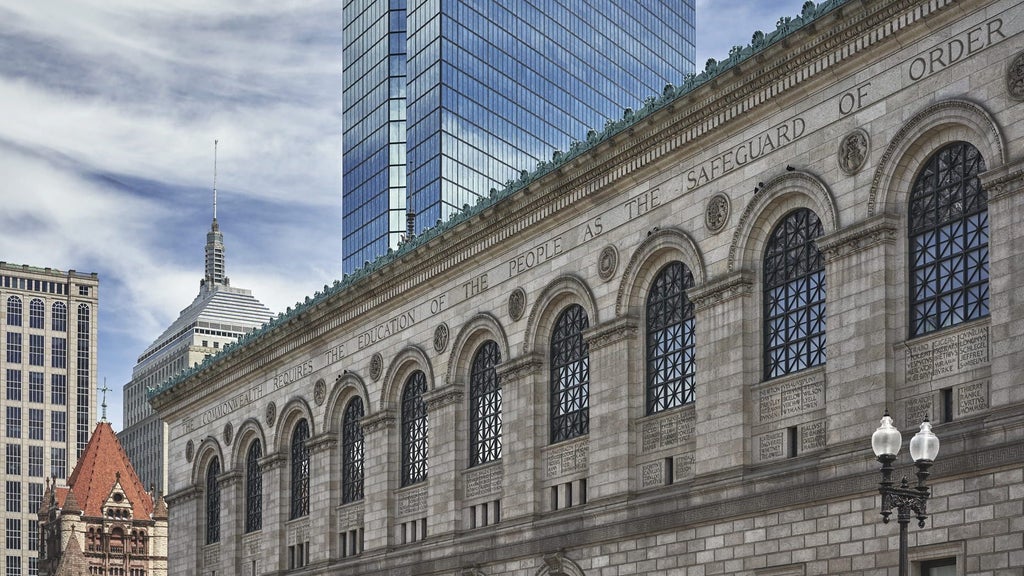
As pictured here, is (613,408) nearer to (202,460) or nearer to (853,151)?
(853,151)

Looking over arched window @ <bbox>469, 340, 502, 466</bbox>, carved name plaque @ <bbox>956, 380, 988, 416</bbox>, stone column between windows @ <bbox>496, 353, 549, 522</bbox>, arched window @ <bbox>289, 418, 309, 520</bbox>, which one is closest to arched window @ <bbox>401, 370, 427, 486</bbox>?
arched window @ <bbox>469, 340, 502, 466</bbox>

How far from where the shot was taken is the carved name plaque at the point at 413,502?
55625 mm

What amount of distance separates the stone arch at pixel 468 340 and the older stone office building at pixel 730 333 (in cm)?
8

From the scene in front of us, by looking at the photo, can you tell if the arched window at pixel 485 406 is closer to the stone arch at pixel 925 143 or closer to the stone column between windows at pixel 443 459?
the stone column between windows at pixel 443 459

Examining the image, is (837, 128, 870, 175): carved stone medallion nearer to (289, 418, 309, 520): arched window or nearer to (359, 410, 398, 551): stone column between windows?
(359, 410, 398, 551): stone column between windows

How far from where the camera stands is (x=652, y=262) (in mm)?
44562

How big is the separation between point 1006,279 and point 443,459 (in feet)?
83.2

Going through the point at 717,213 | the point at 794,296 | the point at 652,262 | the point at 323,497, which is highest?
the point at 717,213

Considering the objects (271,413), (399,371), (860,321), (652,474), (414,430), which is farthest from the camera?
(271,413)

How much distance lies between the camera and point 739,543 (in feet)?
128

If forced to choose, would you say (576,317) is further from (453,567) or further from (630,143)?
(453,567)

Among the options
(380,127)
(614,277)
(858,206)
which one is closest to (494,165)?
(380,127)

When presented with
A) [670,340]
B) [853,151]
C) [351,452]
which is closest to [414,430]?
[351,452]

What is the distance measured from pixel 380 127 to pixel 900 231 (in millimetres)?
100005
